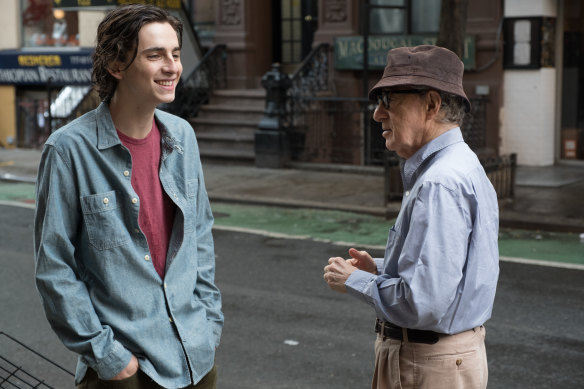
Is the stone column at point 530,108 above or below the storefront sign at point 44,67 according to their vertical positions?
below

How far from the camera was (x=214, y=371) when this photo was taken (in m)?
3.18

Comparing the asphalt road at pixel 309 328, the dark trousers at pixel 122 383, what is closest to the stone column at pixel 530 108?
the asphalt road at pixel 309 328

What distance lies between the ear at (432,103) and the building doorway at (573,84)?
13675mm

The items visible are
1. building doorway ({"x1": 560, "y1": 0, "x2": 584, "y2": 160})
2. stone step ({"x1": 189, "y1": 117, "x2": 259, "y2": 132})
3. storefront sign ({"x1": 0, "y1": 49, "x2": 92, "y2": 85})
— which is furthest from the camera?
storefront sign ({"x1": 0, "y1": 49, "x2": 92, "y2": 85})

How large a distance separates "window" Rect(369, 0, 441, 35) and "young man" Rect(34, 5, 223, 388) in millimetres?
14324

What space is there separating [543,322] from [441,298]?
4.35 m

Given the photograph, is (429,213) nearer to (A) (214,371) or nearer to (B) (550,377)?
(A) (214,371)

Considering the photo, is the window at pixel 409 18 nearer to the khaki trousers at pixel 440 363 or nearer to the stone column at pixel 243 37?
the stone column at pixel 243 37

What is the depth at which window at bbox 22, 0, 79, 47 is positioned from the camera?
22719 mm

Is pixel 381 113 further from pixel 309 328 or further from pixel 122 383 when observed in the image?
pixel 309 328

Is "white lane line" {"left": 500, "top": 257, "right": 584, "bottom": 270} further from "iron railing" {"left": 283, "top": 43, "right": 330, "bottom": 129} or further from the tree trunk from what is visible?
"iron railing" {"left": 283, "top": 43, "right": 330, "bottom": 129}

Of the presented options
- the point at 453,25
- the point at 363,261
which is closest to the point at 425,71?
the point at 363,261

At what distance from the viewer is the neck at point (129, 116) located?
3010mm

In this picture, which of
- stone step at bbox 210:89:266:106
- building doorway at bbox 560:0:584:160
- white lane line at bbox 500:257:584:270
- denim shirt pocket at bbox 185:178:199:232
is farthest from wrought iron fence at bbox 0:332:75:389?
building doorway at bbox 560:0:584:160
